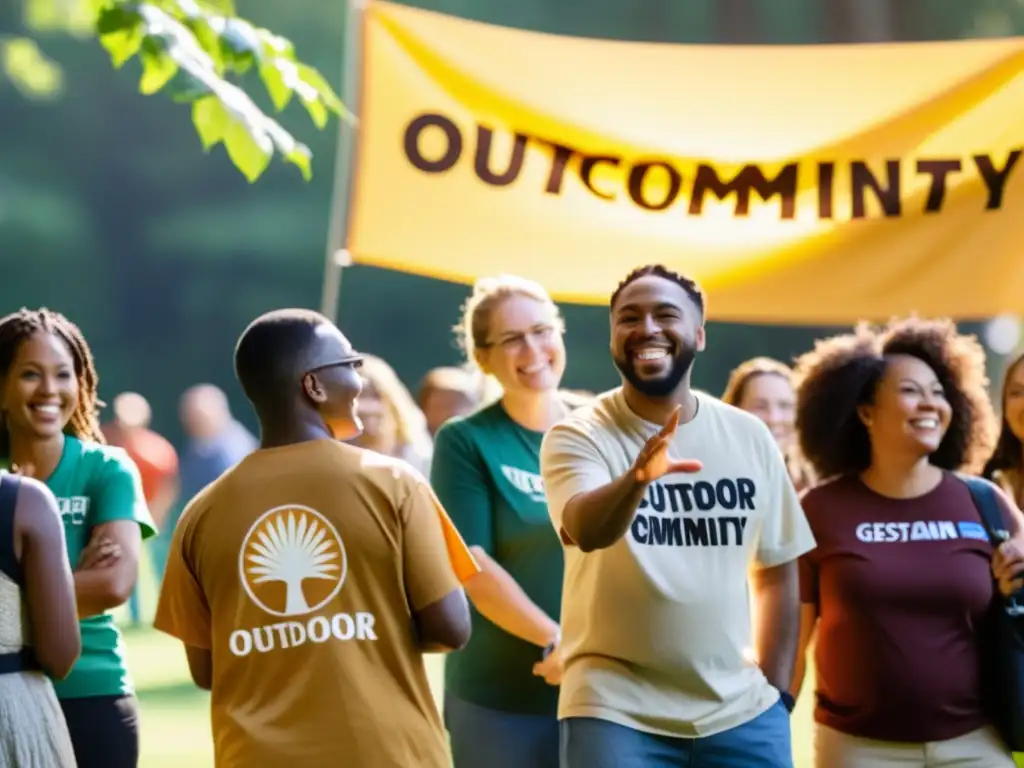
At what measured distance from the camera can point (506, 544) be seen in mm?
5711

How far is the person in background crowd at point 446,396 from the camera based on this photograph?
11.3m

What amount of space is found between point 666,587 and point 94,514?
150cm

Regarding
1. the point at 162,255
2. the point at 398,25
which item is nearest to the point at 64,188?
the point at 162,255

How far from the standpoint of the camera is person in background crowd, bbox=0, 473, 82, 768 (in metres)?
4.40

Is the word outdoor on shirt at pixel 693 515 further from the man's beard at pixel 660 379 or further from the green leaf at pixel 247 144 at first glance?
the green leaf at pixel 247 144

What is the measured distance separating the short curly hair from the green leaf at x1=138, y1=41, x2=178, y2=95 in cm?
201

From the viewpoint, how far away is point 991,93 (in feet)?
23.5

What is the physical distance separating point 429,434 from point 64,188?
22912mm

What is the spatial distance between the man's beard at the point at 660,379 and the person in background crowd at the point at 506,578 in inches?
36.0

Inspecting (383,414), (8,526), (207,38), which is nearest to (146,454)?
(383,414)

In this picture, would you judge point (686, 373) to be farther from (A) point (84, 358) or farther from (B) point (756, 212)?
(B) point (756, 212)

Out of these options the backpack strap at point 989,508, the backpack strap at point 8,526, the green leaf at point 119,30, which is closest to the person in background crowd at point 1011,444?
the backpack strap at point 989,508

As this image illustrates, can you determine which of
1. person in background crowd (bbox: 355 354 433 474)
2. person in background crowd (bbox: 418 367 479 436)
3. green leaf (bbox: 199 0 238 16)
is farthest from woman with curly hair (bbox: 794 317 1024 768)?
person in background crowd (bbox: 418 367 479 436)

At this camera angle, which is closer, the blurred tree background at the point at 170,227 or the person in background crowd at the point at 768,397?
the person in background crowd at the point at 768,397
